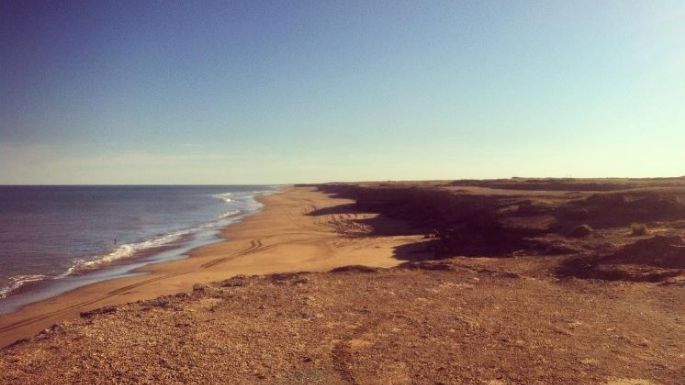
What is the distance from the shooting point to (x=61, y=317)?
1511cm

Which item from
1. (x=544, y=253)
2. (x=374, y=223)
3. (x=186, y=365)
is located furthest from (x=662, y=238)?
(x=374, y=223)

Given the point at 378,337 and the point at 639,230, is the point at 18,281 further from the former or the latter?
the point at 639,230

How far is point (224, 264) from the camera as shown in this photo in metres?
24.0

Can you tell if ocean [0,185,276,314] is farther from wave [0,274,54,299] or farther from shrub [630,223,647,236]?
shrub [630,223,647,236]

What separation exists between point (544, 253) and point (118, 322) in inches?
625

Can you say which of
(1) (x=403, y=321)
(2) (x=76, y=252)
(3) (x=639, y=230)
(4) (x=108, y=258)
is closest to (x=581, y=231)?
(3) (x=639, y=230)

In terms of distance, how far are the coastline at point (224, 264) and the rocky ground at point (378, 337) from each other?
Result: 13.0ft

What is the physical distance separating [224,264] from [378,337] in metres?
15.3

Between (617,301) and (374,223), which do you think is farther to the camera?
(374,223)

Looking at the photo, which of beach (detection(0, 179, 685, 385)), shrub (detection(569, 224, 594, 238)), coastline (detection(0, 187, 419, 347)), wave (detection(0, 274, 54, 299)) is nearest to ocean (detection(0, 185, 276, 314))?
wave (detection(0, 274, 54, 299))

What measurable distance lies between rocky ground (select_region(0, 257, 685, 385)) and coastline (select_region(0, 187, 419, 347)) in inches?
156

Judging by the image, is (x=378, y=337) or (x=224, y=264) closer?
(x=378, y=337)

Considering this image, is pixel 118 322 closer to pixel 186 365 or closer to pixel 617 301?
pixel 186 365

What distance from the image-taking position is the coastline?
621 inches
